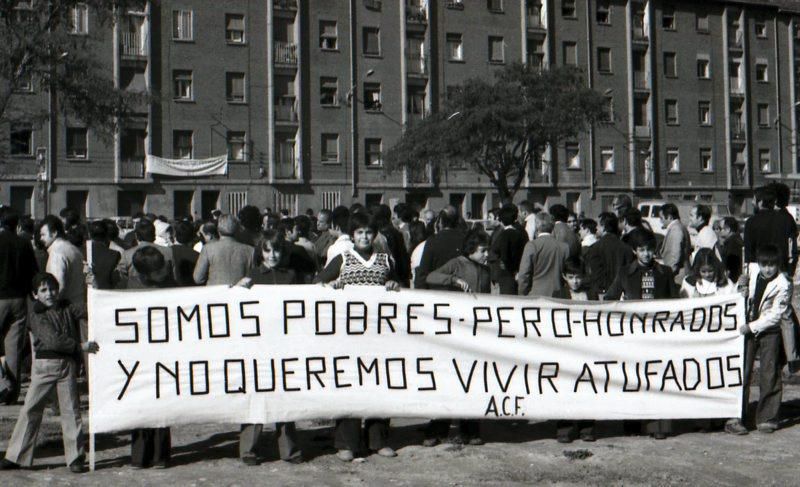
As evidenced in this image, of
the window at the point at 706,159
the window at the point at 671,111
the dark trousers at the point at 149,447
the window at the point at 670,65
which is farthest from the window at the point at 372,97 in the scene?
the dark trousers at the point at 149,447

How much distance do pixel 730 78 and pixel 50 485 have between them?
6708cm

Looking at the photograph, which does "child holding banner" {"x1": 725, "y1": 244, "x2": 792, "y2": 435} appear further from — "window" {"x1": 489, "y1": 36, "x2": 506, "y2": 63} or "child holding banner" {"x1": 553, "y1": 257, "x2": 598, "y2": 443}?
"window" {"x1": 489, "y1": 36, "x2": 506, "y2": 63}

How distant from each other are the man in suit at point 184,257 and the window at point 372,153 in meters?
46.5

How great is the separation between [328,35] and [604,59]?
17202 millimetres

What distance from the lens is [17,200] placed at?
1940 inches

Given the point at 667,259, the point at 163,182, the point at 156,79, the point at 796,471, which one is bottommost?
the point at 796,471

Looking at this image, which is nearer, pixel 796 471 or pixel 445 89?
pixel 796 471

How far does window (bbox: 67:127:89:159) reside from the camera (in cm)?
5028

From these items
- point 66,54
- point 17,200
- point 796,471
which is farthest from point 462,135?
point 796,471

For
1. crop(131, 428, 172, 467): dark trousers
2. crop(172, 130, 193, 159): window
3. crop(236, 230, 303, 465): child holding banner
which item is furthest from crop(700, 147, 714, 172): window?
crop(131, 428, 172, 467): dark trousers

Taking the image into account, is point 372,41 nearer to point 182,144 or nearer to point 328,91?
point 328,91

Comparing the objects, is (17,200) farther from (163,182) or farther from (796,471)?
(796,471)

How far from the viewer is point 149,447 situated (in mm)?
8586

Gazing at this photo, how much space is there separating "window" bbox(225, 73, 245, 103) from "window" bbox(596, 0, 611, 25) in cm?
2194
